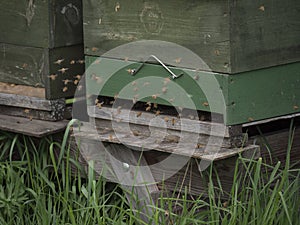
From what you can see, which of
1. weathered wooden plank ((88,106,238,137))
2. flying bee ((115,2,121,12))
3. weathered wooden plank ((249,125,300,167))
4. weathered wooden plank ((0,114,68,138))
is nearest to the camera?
weathered wooden plank ((88,106,238,137))

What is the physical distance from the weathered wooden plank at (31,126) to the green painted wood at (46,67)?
15 centimetres

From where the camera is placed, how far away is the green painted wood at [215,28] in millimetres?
3291

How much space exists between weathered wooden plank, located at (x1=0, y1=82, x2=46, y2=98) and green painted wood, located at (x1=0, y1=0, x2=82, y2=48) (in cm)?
24

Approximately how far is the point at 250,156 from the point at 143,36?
750mm

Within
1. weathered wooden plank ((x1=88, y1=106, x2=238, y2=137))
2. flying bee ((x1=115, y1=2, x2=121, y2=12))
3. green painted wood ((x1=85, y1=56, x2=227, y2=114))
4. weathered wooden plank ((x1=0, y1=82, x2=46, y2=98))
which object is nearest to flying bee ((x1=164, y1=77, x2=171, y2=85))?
green painted wood ((x1=85, y1=56, x2=227, y2=114))

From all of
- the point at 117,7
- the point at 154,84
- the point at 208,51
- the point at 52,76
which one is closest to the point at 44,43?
the point at 52,76

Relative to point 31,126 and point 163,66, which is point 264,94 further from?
point 31,126

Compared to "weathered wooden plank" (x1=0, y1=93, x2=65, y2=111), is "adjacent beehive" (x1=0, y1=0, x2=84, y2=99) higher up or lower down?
higher up

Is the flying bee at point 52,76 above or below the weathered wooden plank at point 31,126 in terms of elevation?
above

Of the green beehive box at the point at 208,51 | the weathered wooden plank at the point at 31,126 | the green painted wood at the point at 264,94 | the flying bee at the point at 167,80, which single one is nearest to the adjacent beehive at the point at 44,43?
the weathered wooden plank at the point at 31,126

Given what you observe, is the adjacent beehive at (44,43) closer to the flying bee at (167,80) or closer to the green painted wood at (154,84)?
the green painted wood at (154,84)

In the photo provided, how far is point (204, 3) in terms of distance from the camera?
3314mm

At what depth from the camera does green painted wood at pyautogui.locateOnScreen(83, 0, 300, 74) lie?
Result: 130 inches

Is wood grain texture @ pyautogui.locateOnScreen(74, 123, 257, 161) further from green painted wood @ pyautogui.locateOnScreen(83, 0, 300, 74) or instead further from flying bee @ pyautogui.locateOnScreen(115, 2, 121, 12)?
flying bee @ pyautogui.locateOnScreen(115, 2, 121, 12)
